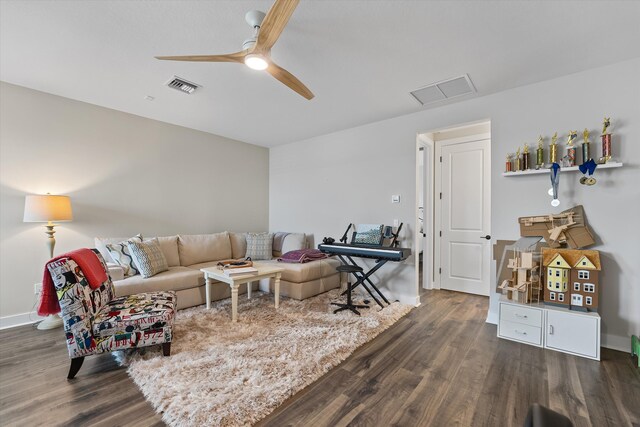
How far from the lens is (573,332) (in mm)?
2412

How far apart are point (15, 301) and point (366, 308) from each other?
3.90 meters

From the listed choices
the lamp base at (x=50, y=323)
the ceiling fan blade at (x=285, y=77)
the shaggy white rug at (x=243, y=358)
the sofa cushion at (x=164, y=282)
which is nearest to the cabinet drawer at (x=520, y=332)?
the shaggy white rug at (x=243, y=358)

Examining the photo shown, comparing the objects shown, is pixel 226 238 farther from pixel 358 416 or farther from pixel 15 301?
pixel 358 416

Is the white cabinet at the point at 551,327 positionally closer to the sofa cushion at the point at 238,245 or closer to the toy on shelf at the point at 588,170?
the toy on shelf at the point at 588,170

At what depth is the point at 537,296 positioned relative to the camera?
271cm

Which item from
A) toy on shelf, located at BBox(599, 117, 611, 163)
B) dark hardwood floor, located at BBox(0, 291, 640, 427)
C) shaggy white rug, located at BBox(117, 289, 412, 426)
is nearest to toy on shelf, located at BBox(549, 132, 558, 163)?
toy on shelf, located at BBox(599, 117, 611, 163)

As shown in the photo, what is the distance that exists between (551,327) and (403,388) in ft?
5.20

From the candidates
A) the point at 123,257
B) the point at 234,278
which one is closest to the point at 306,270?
the point at 234,278

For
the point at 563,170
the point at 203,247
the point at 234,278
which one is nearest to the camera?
the point at 563,170

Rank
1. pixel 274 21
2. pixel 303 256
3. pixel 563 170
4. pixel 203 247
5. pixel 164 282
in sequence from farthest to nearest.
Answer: pixel 203 247, pixel 303 256, pixel 164 282, pixel 563 170, pixel 274 21

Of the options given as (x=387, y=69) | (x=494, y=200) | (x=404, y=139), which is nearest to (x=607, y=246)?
(x=494, y=200)

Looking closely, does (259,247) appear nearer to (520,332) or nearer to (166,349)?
Answer: (166,349)

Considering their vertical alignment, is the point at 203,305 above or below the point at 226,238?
below

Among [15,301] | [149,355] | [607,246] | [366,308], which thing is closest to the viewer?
[149,355]
